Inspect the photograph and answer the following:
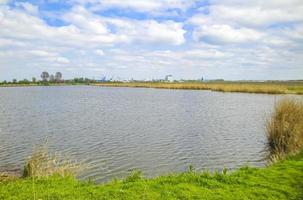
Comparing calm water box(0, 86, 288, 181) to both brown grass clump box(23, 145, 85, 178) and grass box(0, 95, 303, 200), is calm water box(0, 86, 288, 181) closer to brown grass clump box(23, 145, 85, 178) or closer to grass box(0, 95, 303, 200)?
brown grass clump box(23, 145, 85, 178)

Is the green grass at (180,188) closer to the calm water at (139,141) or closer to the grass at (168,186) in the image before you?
the grass at (168,186)

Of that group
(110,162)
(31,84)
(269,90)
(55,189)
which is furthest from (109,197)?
(31,84)

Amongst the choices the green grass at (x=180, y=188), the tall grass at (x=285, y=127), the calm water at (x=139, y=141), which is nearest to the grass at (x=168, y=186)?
the green grass at (x=180, y=188)

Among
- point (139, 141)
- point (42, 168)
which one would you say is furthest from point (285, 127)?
point (42, 168)

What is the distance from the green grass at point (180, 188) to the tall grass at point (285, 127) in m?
6.35

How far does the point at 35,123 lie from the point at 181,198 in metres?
19.2

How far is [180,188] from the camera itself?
7.67m

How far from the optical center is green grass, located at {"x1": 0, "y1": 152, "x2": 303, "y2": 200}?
23.7 ft

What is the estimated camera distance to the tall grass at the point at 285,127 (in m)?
15.2

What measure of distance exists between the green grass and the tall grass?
20.8 ft

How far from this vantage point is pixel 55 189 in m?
7.69

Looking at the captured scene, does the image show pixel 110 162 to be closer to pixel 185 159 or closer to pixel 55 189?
pixel 185 159

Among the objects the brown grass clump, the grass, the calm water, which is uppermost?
the grass

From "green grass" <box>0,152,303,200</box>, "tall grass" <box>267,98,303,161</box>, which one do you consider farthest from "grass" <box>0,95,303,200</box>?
"tall grass" <box>267,98,303,161</box>
